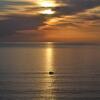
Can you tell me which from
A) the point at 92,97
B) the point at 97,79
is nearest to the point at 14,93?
the point at 92,97

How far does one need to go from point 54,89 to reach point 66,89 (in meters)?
1.71

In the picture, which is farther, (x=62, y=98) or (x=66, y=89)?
(x=66, y=89)

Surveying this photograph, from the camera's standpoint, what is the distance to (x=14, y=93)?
5959 cm

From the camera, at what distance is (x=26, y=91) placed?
6131 cm

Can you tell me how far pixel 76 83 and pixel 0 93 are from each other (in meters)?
17.6

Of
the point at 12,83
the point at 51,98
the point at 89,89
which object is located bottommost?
the point at 51,98

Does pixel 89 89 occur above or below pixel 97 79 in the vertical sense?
below

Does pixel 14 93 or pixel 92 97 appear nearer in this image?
pixel 92 97

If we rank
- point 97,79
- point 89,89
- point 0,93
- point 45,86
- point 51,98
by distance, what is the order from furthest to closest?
point 97,79 < point 45,86 < point 89,89 < point 0,93 < point 51,98

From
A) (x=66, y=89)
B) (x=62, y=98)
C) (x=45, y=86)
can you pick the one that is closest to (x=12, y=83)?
(x=45, y=86)

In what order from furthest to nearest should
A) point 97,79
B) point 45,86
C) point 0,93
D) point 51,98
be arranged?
1. point 97,79
2. point 45,86
3. point 0,93
4. point 51,98

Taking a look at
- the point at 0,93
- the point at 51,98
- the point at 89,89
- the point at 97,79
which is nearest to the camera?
the point at 51,98

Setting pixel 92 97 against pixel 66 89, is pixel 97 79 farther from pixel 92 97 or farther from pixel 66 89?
pixel 92 97

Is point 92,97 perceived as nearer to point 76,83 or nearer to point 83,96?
point 83,96
